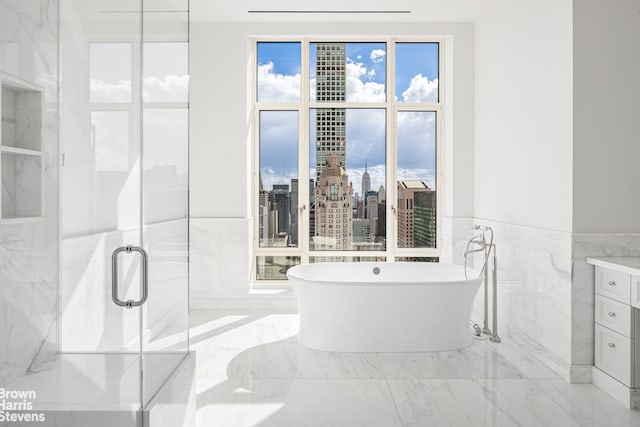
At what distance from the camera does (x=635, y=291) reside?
102 inches

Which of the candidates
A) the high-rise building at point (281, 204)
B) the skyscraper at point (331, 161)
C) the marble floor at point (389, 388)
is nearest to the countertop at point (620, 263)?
the marble floor at point (389, 388)

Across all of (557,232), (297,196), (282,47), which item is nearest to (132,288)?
(557,232)

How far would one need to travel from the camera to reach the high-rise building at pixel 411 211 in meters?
5.11

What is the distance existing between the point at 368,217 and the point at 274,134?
1357 millimetres

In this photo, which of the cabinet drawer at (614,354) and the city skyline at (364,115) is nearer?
the cabinet drawer at (614,354)

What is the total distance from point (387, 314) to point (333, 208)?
182 centimetres

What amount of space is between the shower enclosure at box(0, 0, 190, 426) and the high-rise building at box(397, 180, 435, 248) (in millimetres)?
3375

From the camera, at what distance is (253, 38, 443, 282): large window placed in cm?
505

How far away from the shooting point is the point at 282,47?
5.05 metres

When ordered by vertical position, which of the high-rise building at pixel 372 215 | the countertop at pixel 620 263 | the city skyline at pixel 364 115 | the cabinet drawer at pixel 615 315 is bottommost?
the cabinet drawer at pixel 615 315

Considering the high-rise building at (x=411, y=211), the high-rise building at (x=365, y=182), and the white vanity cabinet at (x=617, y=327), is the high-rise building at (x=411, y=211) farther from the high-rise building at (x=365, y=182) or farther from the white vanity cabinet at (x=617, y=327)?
the white vanity cabinet at (x=617, y=327)

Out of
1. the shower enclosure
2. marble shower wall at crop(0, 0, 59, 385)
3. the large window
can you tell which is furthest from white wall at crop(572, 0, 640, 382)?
marble shower wall at crop(0, 0, 59, 385)

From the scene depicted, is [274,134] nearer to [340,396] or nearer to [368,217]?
[368,217]

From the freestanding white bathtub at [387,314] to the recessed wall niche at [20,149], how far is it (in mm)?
2068
